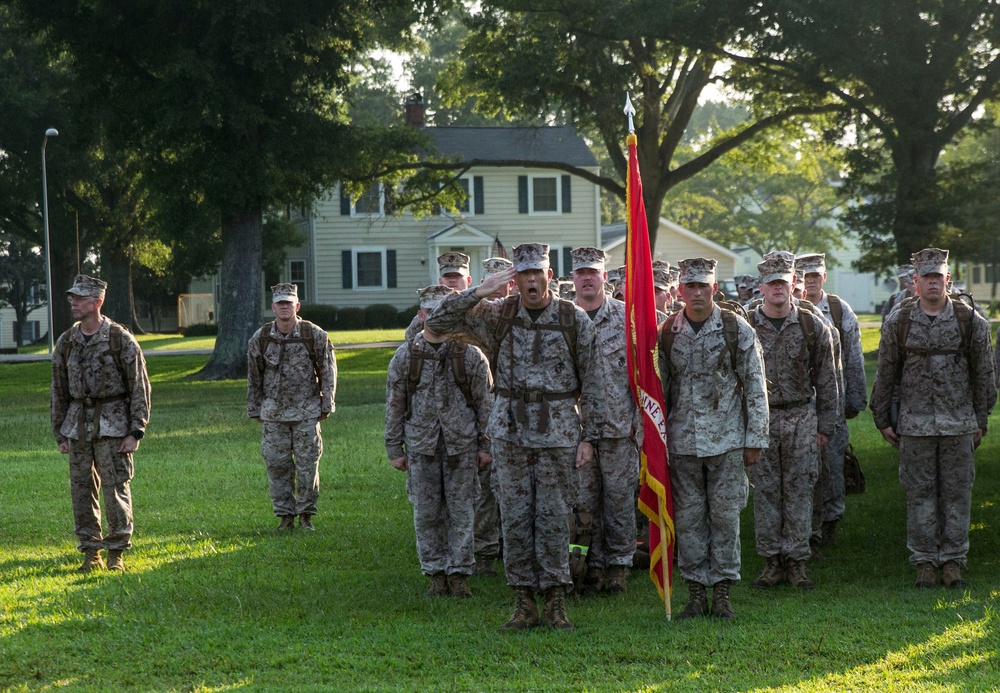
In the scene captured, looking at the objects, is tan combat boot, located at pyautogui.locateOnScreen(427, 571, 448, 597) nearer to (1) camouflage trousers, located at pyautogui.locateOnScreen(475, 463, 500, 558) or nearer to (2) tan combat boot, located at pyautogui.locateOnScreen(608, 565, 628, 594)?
(1) camouflage trousers, located at pyautogui.locateOnScreen(475, 463, 500, 558)

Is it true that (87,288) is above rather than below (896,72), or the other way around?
below

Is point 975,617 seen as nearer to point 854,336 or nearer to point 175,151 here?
point 854,336

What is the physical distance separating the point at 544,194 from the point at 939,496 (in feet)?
136

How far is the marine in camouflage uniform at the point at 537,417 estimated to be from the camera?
7871mm

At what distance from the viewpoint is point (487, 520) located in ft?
33.6

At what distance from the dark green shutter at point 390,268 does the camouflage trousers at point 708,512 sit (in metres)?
43.1

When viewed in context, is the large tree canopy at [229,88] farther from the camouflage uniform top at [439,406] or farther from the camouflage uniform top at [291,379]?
the camouflage uniform top at [439,406]

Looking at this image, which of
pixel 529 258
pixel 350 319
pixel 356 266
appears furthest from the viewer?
pixel 356 266

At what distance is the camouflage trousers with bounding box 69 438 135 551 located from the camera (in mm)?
10203

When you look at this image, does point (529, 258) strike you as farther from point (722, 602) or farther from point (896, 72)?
point (896, 72)

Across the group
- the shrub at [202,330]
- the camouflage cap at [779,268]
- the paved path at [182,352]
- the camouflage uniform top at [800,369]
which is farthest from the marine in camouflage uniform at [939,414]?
the shrub at [202,330]

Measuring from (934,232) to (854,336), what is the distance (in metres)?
18.4

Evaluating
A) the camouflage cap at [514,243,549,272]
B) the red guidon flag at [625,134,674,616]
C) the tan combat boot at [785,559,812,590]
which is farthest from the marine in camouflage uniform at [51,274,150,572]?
the tan combat boot at [785,559,812,590]

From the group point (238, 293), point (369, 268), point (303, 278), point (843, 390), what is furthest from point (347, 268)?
point (843, 390)
